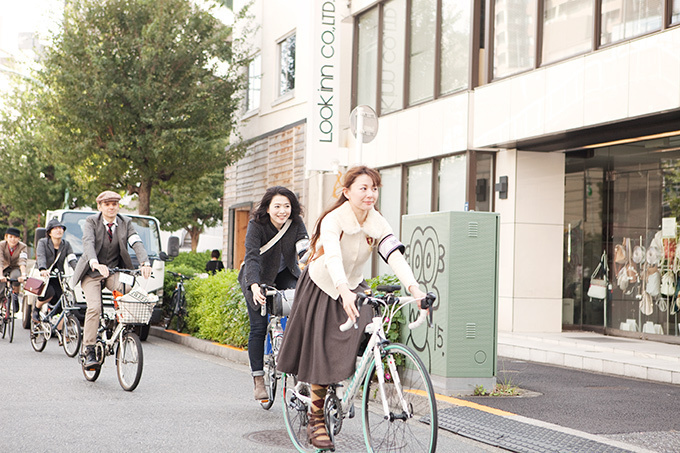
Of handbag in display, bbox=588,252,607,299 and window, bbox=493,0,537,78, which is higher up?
window, bbox=493,0,537,78

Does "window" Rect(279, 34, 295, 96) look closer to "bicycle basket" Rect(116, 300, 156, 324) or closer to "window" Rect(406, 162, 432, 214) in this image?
"window" Rect(406, 162, 432, 214)

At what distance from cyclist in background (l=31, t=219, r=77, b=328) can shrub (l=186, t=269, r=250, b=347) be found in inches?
76.4

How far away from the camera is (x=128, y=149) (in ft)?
74.9

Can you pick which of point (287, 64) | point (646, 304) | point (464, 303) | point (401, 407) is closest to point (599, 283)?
point (646, 304)

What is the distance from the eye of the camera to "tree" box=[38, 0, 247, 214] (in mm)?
22297

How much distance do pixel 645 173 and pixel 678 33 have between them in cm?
313

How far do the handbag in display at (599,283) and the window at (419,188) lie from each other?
3159 millimetres

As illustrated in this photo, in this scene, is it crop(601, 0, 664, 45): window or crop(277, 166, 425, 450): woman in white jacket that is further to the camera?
crop(601, 0, 664, 45): window

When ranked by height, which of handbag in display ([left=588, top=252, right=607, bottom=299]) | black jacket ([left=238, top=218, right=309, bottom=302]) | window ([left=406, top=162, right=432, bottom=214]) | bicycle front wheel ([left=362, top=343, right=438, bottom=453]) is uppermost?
window ([left=406, top=162, right=432, bottom=214])

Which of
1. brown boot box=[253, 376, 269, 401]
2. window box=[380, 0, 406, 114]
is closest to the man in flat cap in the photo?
brown boot box=[253, 376, 269, 401]

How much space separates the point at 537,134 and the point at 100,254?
7.10m

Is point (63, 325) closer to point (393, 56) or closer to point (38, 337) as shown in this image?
point (38, 337)

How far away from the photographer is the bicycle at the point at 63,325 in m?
10.4

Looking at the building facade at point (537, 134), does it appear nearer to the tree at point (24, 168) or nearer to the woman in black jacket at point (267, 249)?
the woman in black jacket at point (267, 249)
